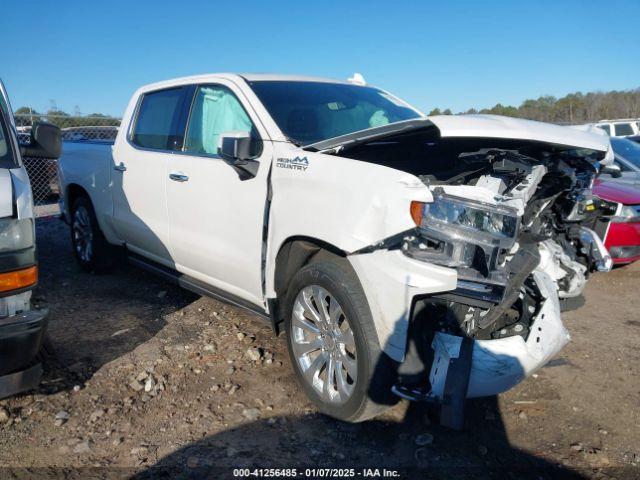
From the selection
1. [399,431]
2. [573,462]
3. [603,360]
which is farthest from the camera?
[603,360]

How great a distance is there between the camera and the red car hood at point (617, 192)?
5676mm

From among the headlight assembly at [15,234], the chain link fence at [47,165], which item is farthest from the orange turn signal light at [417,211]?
the chain link fence at [47,165]

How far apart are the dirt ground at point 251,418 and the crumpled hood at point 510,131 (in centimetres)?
162

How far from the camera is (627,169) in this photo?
7473mm

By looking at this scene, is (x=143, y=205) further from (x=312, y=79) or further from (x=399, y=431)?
(x=399, y=431)

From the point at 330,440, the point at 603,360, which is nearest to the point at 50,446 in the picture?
the point at 330,440

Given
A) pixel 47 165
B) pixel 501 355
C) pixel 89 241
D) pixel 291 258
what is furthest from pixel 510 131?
pixel 47 165

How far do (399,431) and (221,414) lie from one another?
3.46 ft

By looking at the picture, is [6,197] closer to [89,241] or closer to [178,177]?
[178,177]

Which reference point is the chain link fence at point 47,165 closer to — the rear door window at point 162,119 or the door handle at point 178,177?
the rear door window at point 162,119

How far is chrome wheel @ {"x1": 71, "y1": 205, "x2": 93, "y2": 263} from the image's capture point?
5.80 metres

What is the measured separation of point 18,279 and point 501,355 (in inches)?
99.8

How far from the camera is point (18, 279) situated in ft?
9.36

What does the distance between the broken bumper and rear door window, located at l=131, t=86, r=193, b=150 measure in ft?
8.98
